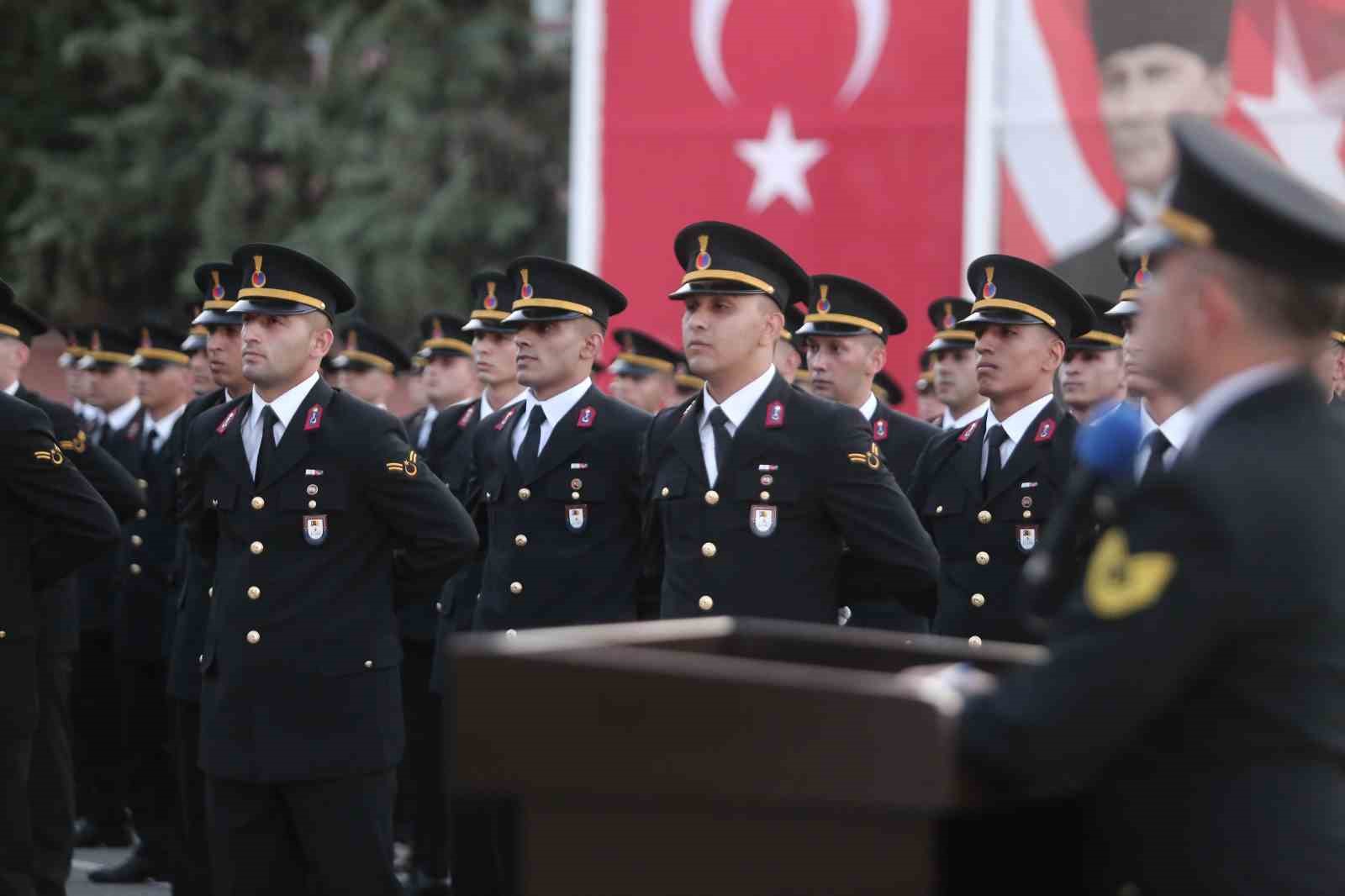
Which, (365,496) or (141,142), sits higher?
(141,142)

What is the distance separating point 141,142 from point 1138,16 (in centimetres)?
1330

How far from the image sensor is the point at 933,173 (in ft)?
43.4

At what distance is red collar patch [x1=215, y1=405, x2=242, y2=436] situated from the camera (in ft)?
18.3

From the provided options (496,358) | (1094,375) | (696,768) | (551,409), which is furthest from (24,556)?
(1094,375)

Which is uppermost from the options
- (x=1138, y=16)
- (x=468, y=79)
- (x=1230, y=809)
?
(x=468, y=79)

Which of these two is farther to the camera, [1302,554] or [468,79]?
[468,79]

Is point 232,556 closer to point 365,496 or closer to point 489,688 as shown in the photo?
point 365,496

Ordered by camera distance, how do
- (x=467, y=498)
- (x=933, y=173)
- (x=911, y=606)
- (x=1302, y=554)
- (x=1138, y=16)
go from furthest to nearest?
(x=933, y=173) → (x=1138, y=16) → (x=467, y=498) → (x=911, y=606) → (x=1302, y=554)

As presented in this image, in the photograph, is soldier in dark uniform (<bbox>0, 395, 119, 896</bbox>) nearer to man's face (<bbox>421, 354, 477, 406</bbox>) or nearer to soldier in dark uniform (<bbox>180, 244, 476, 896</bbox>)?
soldier in dark uniform (<bbox>180, 244, 476, 896</bbox>)

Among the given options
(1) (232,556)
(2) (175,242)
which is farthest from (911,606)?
(2) (175,242)

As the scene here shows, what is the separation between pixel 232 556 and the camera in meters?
5.35

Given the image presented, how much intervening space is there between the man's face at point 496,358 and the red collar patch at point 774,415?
3.33m

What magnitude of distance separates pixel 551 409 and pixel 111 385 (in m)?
4.54

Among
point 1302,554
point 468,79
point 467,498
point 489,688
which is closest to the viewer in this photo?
point 1302,554
